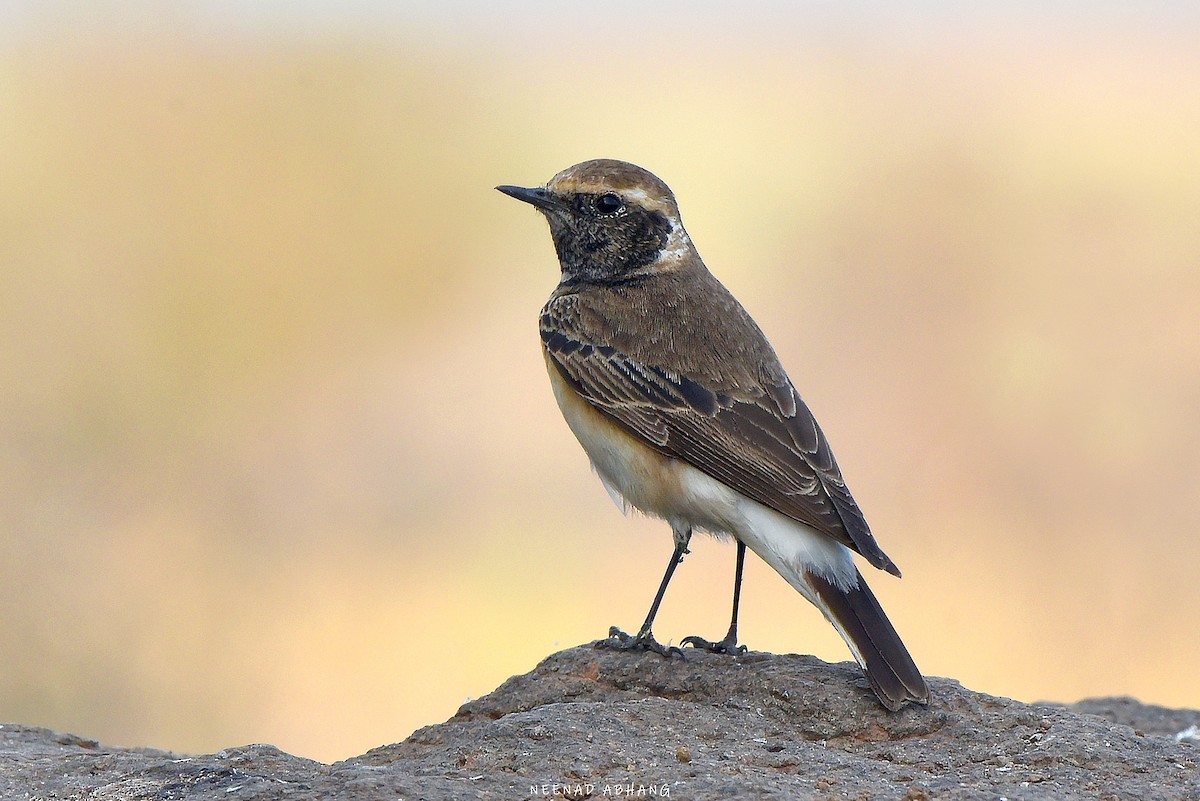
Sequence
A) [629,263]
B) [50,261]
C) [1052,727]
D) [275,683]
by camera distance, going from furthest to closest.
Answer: [50,261]
[275,683]
[629,263]
[1052,727]

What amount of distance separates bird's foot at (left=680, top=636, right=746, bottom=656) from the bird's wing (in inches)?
27.2

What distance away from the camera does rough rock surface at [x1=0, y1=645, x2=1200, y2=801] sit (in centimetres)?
473

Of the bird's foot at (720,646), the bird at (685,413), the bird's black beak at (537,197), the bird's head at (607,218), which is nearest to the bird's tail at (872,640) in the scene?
the bird at (685,413)

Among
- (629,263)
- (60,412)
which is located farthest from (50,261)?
(629,263)

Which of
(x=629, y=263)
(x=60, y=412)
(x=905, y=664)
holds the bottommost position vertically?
(x=905, y=664)

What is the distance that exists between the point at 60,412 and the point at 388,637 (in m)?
3.94

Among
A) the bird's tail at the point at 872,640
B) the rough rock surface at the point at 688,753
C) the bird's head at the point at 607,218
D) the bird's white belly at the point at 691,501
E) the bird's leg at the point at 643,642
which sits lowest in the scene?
the rough rock surface at the point at 688,753

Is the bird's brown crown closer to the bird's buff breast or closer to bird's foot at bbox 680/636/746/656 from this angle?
the bird's buff breast

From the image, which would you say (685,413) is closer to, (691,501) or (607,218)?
Answer: (691,501)

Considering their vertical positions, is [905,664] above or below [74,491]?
below

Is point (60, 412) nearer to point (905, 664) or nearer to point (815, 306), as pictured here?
point (815, 306)

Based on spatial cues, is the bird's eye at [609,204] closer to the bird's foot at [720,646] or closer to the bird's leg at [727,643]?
the bird's leg at [727,643]

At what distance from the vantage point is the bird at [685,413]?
6.16 m

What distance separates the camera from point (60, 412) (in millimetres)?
13430
